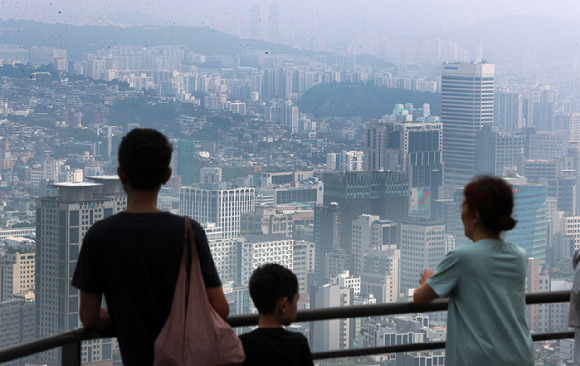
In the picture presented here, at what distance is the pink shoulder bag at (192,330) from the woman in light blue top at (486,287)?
0.25 metres

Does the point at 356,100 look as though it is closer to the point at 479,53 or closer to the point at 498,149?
the point at 498,149

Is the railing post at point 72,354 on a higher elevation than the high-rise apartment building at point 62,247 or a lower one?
higher

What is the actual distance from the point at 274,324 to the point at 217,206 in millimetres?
27496

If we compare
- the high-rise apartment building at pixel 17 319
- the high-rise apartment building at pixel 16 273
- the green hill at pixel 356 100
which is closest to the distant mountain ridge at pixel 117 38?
the green hill at pixel 356 100

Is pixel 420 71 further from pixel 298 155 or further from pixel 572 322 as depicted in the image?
pixel 572 322

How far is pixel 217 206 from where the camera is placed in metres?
28.1

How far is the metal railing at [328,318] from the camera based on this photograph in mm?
737

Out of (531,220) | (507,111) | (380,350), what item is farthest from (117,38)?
(380,350)

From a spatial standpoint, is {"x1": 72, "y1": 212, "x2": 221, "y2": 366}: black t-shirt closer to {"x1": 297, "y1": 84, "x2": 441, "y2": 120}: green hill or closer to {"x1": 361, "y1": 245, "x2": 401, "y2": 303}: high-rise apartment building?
{"x1": 361, "y1": 245, "x2": 401, "y2": 303}: high-rise apartment building

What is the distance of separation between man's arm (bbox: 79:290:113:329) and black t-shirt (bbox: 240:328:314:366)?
129 mm

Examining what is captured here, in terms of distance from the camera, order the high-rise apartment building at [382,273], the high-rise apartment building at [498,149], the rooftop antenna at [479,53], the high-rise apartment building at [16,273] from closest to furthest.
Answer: the high-rise apartment building at [16,273] → the high-rise apartment building at [382,273] → the high-rise apartment building at [498,149] → the rooftop antenna at [479,53]

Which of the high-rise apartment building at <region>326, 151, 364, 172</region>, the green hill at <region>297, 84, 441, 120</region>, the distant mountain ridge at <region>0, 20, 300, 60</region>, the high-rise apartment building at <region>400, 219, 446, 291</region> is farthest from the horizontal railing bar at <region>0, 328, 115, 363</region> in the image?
the green hill at <region>297, 84, 441, 120</region>

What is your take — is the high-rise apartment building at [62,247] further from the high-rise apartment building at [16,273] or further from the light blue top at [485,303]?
the light blue top at [485,303]

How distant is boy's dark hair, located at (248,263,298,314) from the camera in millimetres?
747
